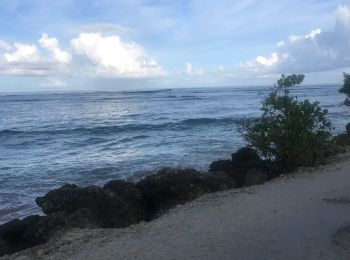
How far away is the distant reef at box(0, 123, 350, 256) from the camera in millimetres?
7930


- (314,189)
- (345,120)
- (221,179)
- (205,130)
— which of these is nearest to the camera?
(314,189)

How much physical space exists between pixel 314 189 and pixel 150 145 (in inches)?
571

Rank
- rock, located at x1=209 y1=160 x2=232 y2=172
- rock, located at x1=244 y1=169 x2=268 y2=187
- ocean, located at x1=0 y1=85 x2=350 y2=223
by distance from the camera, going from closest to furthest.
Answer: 1. rock, located at x1=244 y1=169 x2=268 y2=187
2. rock, located at x1=209 y1=160 x2=232 y2=172
3. ocean, located at x1=0 y1=85 x2=350 y2=223

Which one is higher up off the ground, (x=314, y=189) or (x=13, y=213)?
(x=314, y=189)

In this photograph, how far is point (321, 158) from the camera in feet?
41.2

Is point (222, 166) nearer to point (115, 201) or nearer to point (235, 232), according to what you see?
point (115, 201)

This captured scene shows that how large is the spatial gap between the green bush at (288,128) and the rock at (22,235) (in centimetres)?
601

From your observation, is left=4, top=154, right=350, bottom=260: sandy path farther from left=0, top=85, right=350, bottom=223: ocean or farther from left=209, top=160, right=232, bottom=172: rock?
left=0, top=85, right=350, bottom=223: ocean

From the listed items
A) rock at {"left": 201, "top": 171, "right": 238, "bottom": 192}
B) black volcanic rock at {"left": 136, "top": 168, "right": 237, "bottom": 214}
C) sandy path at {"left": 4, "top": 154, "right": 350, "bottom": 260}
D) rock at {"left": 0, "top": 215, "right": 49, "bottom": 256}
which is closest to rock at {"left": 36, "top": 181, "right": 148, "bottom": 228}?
rock at {"left": 0, "top": 215, "right": 49, "bottom": 256}

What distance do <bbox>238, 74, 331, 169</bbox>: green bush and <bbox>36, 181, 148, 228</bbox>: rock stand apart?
4069mm

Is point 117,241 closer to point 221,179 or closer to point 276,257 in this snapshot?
point 276,257

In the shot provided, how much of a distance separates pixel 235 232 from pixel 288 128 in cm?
558

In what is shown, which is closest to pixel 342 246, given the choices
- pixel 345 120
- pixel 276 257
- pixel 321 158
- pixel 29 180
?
pixel 276 257

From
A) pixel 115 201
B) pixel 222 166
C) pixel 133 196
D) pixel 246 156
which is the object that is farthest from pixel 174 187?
pixel 246 156
